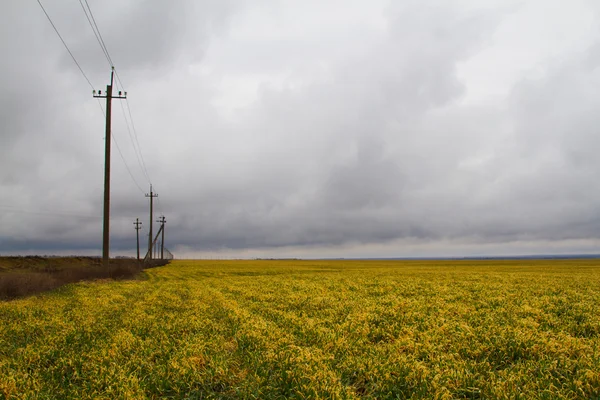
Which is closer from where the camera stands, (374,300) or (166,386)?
(166,386)

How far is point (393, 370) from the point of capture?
6395mm

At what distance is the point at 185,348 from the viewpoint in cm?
796

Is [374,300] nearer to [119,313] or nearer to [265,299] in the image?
[265,299]

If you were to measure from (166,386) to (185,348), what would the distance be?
1846 millimetres

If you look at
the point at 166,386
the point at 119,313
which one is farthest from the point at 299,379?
the point at 119,313

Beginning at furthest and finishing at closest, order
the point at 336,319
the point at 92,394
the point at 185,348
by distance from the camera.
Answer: the point at 336,319 < the point at 185,348 < the point at 92,394

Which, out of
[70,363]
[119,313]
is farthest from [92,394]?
→ [119,313]

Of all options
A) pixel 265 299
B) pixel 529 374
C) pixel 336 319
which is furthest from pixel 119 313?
pixel 529 374

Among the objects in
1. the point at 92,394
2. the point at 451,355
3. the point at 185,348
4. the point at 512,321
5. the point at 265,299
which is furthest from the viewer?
the point at 265,299

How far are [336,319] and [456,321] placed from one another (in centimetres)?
350

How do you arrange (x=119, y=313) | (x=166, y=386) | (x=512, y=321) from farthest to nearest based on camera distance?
(x=119, y=313) → (x=512, y=321) → (x=166, y=386)

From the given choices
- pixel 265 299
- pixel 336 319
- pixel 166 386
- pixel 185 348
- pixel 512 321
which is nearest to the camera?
pixel 166 386

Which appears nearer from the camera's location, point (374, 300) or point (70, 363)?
point (70, 363)

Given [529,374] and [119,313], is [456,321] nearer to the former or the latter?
[529,374]
